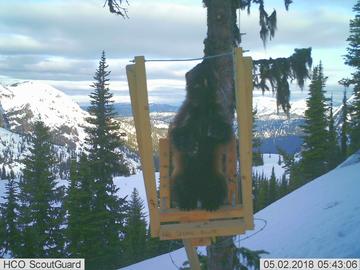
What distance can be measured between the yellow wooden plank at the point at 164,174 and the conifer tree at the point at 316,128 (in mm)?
35307

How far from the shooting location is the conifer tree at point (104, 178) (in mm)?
25531

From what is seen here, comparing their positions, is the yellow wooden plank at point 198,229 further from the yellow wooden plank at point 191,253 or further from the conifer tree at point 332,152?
the conifer tree at point 332,152

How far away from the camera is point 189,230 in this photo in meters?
4.65

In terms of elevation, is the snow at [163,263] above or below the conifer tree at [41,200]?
below

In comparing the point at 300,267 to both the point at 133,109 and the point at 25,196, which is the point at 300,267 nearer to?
the point at 133,109

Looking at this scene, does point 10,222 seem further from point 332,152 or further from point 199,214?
point 332,152

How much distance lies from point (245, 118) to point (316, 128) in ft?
120

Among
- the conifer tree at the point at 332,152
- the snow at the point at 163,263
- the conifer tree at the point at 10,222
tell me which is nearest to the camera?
the snow at the point at 163,263

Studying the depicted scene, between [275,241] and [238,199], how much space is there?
16.5 m

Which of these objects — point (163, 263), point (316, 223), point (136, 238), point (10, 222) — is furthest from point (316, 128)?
point (10, 222)

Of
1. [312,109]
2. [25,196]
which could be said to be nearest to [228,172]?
[25,196]

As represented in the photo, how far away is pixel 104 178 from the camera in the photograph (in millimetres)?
25797

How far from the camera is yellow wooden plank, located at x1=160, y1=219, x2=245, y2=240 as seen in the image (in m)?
4.63

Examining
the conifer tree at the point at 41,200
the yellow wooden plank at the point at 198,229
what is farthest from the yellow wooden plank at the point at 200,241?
the conifer tree at the point at 41,200
